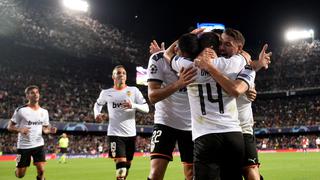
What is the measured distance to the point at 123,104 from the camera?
841 cm

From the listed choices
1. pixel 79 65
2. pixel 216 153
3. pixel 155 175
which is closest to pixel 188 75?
pixel 216 153

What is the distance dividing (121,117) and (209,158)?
5.04m

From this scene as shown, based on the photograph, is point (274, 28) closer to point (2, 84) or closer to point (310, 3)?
point (310, 3)

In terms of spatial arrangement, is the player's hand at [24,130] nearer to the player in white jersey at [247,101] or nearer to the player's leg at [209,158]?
the player in white jersey at [247,101]

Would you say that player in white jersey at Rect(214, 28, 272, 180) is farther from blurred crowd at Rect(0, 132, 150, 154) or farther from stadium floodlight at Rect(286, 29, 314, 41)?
stadium floodlight at Rect(286, 29, 314, 41)

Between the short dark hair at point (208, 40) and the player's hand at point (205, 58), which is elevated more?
the short dark hair at point (208, 40)

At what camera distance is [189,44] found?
4180mm

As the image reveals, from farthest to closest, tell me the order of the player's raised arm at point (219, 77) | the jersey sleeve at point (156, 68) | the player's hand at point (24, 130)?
the player's hand at point (24, 130), the jersey sleeve at point (156, 68), the player's raised arm at point (219, 77)

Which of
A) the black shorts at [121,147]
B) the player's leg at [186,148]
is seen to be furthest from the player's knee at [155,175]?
the black shorts at [121,147]

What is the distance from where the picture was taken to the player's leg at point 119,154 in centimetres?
821

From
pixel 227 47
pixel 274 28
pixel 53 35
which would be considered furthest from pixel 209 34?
pixel 274 28

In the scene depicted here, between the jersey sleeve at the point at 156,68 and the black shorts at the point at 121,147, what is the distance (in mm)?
3390

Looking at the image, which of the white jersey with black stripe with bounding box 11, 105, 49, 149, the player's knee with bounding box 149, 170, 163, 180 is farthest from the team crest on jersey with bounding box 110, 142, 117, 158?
the player's knee with bounding box 149, 170, 163, 180

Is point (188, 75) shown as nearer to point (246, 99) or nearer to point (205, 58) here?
point (205, 58)
